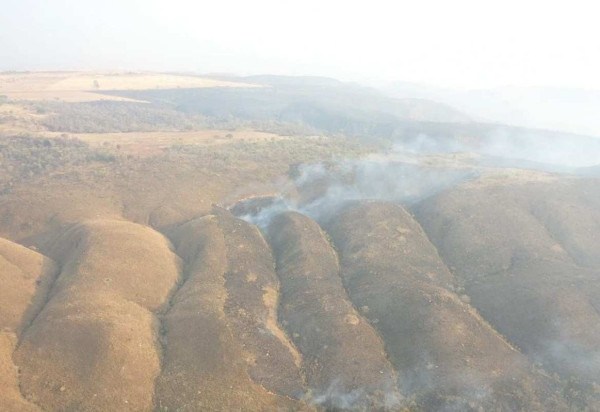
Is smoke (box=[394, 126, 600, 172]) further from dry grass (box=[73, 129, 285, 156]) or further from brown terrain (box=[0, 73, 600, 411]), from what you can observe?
brown terrain (box=[0, 73, 600, 411])

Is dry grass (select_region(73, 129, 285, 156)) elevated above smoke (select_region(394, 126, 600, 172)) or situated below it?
above

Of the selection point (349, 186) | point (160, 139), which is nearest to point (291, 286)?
point (349, 186)

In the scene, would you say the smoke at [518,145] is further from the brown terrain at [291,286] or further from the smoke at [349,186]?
the brown terrain at [291,286]

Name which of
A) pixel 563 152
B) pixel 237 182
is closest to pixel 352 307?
pixel 237 182

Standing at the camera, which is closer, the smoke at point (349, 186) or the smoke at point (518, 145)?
the smoke at point (349, 186)

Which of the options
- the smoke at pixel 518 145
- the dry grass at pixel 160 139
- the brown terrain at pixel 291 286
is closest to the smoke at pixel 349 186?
the brown terrain at pixel 291 286

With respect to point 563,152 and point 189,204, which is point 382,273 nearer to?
point 189,204

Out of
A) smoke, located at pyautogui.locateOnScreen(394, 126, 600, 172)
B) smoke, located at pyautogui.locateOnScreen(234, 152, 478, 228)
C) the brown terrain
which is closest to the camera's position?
the brown terrain

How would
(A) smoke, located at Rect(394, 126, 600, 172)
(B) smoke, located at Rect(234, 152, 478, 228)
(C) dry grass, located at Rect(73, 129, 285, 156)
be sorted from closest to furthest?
1. (B) smoke, located at Rect(234, 152, 478, 228)
2. (C) dry grass, located at Rect(73, 129, 285, 156)
3. (A) smoke, located at Rect(394, 126, 600, 172)

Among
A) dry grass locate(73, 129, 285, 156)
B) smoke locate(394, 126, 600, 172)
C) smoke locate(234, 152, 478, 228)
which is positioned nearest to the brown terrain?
smoke locate(234, 152, 478, 228)

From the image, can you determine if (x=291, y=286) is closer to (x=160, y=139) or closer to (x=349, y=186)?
(x=349, y=186)
